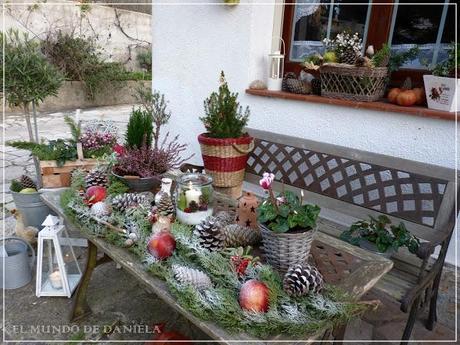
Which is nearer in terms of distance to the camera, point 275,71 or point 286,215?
point 286,215

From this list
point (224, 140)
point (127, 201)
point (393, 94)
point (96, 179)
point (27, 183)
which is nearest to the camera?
point (127, 201)

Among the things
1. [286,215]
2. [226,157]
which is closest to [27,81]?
[226,157]

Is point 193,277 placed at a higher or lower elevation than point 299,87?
lower

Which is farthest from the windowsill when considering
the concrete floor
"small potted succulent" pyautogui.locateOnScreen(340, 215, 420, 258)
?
the concrete floor

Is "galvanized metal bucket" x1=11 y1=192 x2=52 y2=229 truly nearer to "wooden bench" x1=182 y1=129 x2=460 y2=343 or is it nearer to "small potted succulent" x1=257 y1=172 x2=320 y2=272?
"wooden bench" x1=182 y1=129 x2=460 y2=343

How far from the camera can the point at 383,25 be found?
2441mm

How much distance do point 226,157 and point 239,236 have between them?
1100 millimetres

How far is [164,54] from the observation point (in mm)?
Result: 3648

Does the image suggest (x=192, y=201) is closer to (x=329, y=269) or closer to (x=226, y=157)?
(x=329, y=269)

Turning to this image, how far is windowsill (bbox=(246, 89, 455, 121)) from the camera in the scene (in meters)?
2.05

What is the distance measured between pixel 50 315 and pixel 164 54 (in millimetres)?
2631

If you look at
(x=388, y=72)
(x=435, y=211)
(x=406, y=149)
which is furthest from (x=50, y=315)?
(x=388, y=72)

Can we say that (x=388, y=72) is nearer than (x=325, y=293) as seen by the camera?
No

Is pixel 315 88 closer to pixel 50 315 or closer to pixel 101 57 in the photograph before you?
pixel 50 315
